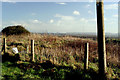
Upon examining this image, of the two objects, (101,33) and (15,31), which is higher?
(15,31)

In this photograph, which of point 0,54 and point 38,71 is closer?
point 38,71

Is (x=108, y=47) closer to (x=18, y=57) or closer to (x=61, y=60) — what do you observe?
(x=61, y=60)

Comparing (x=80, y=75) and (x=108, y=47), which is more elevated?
(x=108, y=47)

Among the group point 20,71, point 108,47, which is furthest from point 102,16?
point 108,47

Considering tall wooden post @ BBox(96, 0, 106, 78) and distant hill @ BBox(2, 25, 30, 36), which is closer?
tall wooden post @ BBox(96, 0, 106, 78)

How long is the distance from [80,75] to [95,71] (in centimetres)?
70

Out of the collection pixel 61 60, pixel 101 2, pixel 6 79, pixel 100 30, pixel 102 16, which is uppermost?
pixel 101 2

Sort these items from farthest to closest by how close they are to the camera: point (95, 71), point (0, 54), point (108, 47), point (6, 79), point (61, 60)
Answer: point (108, 47) < point (0, 54) < point (61, 60) < point (95, 71) < point (6, 79)

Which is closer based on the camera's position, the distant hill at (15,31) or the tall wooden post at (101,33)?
the tall wooden post at (101,33)

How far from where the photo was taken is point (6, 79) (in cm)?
491

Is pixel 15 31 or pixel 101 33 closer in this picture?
pixel 101 33

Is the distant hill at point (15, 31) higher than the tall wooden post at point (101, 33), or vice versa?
the distant hill at point (15, 31)

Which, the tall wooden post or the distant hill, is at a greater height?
the distant hill

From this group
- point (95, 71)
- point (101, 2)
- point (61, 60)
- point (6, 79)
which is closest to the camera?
point (101, 2)
